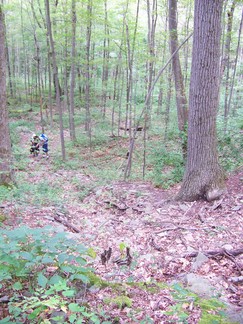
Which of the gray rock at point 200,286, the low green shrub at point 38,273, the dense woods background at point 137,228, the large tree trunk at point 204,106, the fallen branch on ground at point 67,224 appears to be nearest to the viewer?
the low green shrub at point 38,273

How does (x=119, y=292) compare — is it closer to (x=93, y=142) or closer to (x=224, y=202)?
(x=224, y=202)

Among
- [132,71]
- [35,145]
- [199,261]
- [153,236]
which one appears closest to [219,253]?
[199,261]

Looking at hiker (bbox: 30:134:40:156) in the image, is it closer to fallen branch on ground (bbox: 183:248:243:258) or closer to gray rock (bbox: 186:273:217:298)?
fallen branch on ground (bbox: 183:248:243:258)

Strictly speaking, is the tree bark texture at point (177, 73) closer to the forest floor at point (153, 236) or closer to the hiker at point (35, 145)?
the forest floor at point (153, 236)

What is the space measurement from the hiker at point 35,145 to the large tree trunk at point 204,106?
9.33 metres

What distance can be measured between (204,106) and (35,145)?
9984 millimetres

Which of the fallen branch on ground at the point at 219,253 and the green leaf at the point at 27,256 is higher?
the green leaf at the point at 27,256

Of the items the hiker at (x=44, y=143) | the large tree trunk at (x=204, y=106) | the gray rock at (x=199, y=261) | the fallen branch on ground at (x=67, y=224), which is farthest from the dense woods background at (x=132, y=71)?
the gray rock at (x=199, y=261)

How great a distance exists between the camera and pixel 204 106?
5512 millimetres

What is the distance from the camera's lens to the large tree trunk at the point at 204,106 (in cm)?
524

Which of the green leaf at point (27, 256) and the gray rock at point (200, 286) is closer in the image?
the green leaf at point (27, 256)

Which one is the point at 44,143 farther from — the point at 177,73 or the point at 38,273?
the point at 38,273

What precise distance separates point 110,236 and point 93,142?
37.5ft

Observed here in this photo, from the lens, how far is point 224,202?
5512 mm
